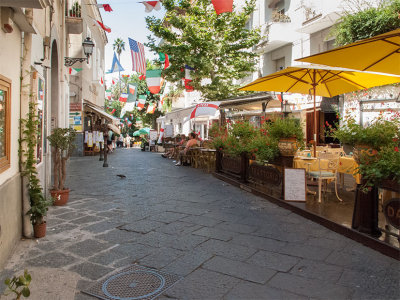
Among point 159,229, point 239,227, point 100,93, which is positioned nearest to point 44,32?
point 159,229

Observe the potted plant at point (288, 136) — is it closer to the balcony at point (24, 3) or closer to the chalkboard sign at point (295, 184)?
the chalkboard sign at point (295, 184)

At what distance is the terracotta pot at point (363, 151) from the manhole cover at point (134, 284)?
271cm

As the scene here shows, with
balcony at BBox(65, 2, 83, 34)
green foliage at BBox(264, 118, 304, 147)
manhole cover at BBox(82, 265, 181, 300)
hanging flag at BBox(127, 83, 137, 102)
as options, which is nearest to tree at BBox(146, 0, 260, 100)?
balcony at BBox(65, 2, 83, 34)

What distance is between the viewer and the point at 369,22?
10594mm

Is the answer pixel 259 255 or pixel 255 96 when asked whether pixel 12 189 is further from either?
pixel 255 96

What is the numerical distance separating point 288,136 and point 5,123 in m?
4.49

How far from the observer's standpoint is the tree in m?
15.0

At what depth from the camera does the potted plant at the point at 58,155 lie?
19.0 ft

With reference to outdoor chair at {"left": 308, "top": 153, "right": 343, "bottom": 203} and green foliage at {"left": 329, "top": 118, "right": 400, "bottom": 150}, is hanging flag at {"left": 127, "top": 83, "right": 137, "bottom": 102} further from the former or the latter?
green foliage at {"left": 329, "top": 118, "right": 400, "bottom": 150}

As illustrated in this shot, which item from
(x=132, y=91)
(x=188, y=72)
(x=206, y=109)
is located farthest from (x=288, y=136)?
(x=132, y=91)

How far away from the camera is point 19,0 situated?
3.10 meters

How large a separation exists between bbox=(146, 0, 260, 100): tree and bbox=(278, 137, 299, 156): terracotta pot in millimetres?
9628

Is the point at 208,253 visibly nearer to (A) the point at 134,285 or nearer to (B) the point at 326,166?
(A) the point at 134,285

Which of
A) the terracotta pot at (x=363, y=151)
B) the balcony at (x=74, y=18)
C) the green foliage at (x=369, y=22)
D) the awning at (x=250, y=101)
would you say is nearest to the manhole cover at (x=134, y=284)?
the terracotta pot at (x=363, y=151)
